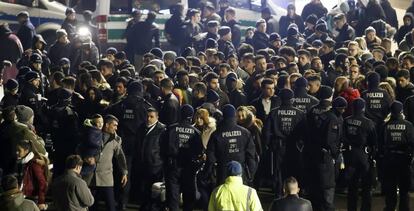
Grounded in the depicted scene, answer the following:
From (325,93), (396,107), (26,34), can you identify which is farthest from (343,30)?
(396,107)

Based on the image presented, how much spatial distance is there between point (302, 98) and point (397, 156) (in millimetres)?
2043

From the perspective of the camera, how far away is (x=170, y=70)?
2372 cm

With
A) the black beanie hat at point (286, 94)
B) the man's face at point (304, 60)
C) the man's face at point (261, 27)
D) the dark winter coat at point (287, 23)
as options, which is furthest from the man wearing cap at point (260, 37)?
the black beanie hat at point (286, 94)

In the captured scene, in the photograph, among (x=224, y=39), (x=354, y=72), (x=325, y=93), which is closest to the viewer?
(x=325, y=93)

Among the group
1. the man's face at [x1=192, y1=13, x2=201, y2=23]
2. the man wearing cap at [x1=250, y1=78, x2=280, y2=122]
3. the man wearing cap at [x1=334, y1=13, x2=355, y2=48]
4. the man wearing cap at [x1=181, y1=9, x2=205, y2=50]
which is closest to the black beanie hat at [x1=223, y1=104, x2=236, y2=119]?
the man wearing cap at [x1=250, y1=78, x2=280, y2=122]

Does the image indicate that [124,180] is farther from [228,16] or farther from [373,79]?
[228,16]

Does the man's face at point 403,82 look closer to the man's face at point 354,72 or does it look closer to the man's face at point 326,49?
the man's face at point 354,72

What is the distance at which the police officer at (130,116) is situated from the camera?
63.2 ft

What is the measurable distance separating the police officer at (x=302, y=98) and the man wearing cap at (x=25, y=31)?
10.2m

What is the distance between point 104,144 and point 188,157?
1306 millimetres

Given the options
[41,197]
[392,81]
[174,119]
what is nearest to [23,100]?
[174,119]

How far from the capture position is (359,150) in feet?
60.8

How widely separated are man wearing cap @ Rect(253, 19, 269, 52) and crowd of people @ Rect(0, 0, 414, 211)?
4696mm

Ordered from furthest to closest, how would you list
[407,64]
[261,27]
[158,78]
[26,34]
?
[261,27] → [26,34] → [407,64] → [158,78]
